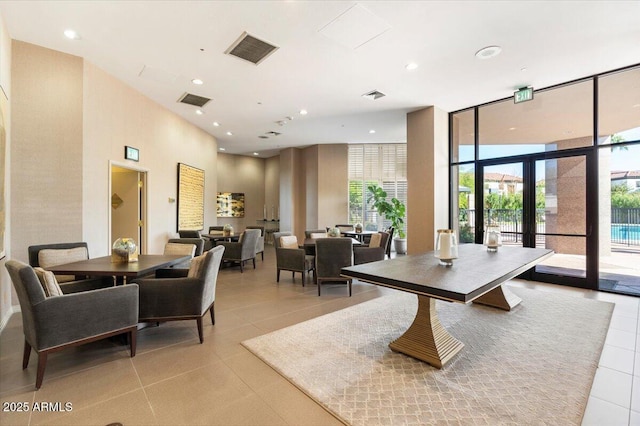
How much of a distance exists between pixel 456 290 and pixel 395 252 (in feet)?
24.9

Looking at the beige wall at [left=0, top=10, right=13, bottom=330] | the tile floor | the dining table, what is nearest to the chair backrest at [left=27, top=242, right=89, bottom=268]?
the beige wall at [left=0, top=10, right=13, bottom=330]

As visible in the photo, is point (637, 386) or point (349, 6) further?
point (349, 6)

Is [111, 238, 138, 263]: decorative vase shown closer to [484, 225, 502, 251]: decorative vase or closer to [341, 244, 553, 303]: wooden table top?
[341, 244, 553, 303]: wooden table top

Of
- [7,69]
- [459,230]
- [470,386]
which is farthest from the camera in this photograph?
[459,230]

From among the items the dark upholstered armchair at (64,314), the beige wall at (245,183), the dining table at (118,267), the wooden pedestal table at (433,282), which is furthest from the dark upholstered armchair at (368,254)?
the beige wall at (245,183)

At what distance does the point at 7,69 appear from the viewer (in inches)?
141

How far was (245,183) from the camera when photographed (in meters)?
11.9

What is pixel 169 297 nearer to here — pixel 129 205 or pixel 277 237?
pixel 277 237

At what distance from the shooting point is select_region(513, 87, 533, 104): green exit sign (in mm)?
5230

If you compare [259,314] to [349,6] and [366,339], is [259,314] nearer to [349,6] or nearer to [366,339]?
[366,339]

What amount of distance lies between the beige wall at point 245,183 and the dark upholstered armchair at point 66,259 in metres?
7.41

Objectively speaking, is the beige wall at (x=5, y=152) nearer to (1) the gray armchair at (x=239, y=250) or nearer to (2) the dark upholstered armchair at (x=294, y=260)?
(1) the gray armchair at (x=239, y=250)

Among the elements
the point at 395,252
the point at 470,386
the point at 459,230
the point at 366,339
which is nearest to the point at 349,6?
the point at 366,339

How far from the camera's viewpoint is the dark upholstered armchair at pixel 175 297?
9.27 ft
